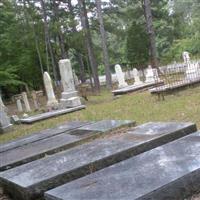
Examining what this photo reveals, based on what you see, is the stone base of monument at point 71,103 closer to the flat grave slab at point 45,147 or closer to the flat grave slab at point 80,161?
the flat grave slab at point 45,147

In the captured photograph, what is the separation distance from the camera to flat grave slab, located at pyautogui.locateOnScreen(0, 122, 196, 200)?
174 inches

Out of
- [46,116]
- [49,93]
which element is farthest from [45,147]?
[49,93]

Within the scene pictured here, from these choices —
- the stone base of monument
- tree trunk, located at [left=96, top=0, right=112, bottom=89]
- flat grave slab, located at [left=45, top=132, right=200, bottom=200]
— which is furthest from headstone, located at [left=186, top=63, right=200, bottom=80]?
flat grave slab, located at [left=45, top=132, right=200, bottom=200]

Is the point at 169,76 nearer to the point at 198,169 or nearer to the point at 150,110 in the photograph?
the point at 150,110

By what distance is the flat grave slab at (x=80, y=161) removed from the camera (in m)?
4.42

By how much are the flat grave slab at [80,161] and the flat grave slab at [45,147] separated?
0.57 meters

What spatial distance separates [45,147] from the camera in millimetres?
6426

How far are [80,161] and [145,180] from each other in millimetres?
1417

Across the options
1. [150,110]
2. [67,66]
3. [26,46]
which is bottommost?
[150,110]

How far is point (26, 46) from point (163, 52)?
18.0 metres

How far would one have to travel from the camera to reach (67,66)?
15930mm

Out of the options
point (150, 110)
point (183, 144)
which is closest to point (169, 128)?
point (183, 144)

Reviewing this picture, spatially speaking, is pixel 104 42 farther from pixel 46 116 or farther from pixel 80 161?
pixel 80 161

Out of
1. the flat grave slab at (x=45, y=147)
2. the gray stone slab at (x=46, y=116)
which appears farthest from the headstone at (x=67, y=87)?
the flat grave slab at (x=45, y=147)
